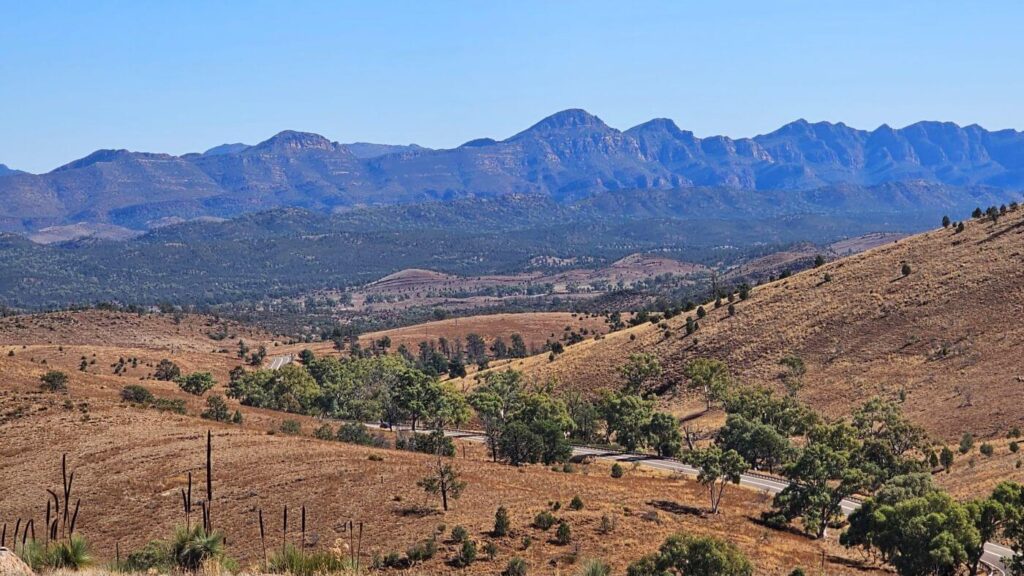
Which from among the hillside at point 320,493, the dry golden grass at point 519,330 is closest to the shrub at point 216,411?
the hillside at point 320,493

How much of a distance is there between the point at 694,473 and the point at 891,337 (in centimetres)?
3636

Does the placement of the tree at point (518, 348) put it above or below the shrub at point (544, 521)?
below

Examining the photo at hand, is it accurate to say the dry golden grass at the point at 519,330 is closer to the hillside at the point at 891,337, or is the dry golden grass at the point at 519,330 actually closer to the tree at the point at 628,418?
the hillside at the point at 891,337

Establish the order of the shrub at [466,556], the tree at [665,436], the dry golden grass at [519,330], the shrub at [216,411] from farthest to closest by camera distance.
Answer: the dry golden grass at [519,330]
the tree at [665,436]
the shrub at [216,411]
the shrub at [466,556]

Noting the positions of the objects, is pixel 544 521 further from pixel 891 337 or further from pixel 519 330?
pixel 519 330

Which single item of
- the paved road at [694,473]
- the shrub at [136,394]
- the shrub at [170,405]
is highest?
the shrub at [136,394]

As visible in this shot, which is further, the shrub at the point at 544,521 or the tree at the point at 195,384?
the tree at the point at 195,384

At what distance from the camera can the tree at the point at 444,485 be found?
46.4m

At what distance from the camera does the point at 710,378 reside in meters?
92.5

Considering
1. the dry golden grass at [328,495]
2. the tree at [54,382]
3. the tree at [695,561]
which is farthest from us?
the tree at [54,382]

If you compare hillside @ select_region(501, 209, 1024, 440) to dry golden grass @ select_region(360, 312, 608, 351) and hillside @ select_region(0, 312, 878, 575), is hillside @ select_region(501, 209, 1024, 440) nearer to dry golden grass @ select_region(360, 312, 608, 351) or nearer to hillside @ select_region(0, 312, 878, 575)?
hillside @ select_region(0, 312, 878, 575)

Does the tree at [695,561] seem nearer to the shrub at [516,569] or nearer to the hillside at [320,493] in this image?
the hillside at [320,493]

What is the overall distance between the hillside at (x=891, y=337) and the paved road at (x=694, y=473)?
15.7m

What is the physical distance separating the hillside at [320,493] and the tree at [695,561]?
3.47 m
